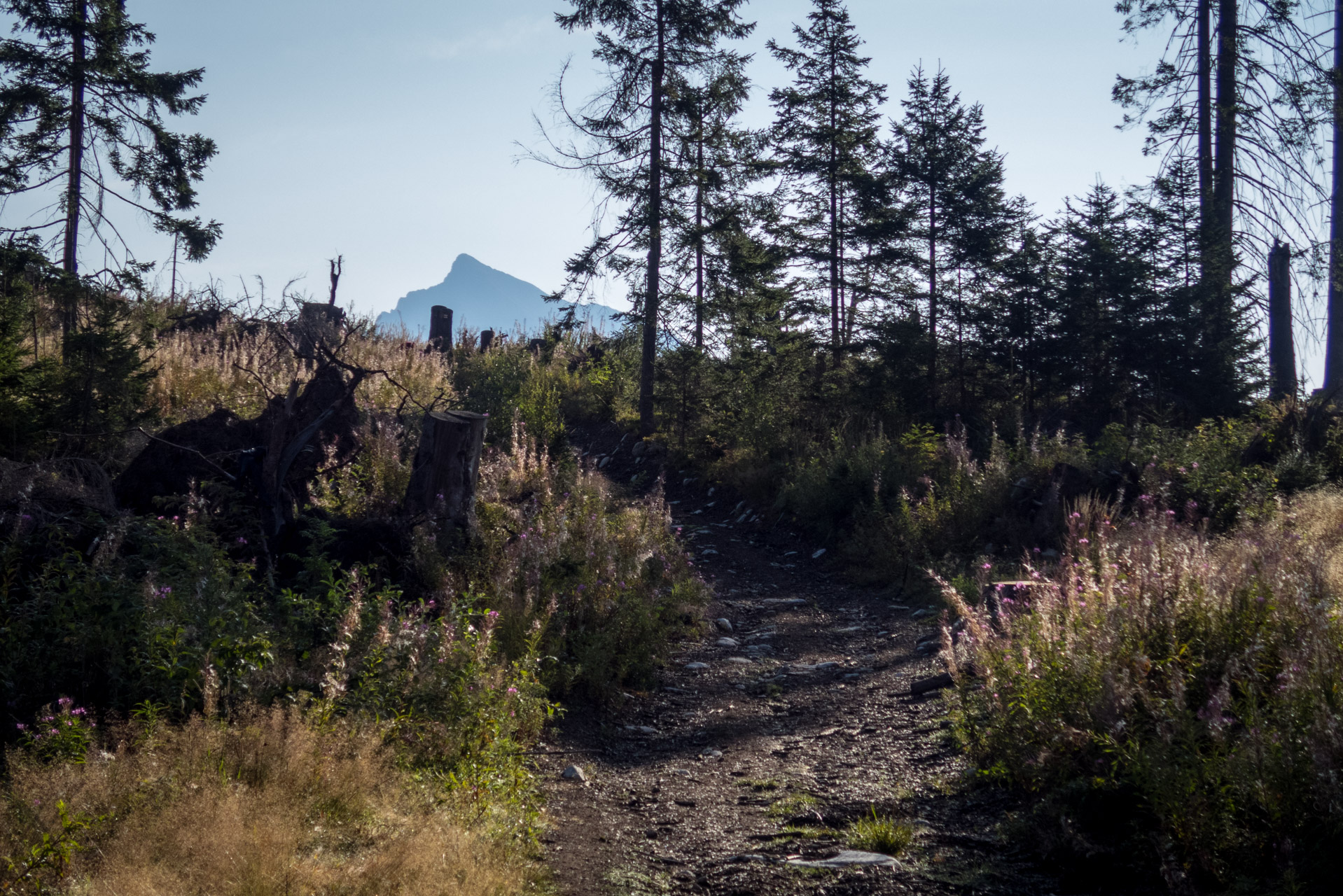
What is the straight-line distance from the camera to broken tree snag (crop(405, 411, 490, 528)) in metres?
6.88

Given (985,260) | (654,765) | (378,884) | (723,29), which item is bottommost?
(654,765)

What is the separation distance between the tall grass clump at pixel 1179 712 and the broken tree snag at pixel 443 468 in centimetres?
413

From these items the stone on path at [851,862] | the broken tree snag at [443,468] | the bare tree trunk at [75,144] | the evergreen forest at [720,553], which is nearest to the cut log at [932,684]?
the evergreen forest at [720,553]

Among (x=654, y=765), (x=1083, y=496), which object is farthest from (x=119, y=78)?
(x=1083, y=496)

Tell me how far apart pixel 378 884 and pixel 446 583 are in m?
3.16

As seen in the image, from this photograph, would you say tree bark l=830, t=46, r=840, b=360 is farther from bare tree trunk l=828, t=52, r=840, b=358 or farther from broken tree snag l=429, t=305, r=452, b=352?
broken tree snag l=429, t=305, r=452, b=352

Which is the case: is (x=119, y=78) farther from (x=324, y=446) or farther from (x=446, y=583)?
(x=446, y=583)

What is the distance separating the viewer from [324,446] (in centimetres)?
740

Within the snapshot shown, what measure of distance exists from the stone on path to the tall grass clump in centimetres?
64

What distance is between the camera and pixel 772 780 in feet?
14.5

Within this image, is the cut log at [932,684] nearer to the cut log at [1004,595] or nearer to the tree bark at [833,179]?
the cut log at [1004,595]

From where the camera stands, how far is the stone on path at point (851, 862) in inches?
128

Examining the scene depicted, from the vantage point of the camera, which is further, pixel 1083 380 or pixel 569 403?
pixel 569 403

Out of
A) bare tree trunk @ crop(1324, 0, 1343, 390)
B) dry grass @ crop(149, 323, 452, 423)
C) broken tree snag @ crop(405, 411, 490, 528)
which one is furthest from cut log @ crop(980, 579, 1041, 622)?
bare tree trunk @ crop(1324, 0, 1343, 390)
